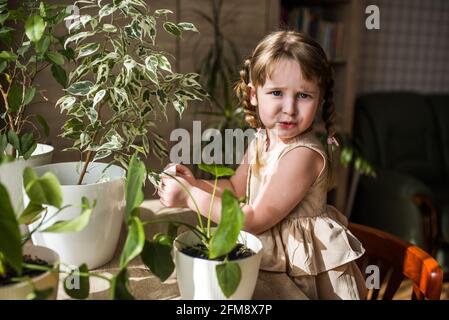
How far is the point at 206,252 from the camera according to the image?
2.40 feet

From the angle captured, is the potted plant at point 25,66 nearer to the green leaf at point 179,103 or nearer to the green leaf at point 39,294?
the green leaf at point 179,103

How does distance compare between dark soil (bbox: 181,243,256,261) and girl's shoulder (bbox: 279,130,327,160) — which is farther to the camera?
girl's shoulder (bbox: 279,130,327,160)

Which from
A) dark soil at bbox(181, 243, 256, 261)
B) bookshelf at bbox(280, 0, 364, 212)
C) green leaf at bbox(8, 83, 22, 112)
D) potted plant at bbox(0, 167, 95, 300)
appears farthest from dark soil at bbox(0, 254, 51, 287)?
bookshelf at bbox(280, 0, 364, 212)

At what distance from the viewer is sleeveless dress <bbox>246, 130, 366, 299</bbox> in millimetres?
904

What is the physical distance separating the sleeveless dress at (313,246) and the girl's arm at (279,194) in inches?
1.0

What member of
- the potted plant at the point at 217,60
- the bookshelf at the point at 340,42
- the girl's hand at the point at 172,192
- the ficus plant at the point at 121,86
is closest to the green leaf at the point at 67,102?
the ficus plant at the point at 121,86

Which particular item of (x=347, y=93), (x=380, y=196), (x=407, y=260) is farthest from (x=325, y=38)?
(x=407, y=260)

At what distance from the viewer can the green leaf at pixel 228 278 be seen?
0.65 metres

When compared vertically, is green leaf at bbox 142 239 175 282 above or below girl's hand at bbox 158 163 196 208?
below

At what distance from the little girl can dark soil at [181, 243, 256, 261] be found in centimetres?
12

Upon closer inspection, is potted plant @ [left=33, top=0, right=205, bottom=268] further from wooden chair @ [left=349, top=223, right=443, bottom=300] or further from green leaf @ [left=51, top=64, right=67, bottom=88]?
wooden chair @ [left=349, top=223, right=443, bottom=300]

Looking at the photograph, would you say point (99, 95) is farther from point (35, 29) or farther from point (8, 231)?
point (8, 231)

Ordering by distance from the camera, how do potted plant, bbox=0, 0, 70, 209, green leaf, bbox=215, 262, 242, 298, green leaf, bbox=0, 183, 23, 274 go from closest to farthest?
1. green leaf, bbox=0, 183, 23, 274
2. green leaf, bbox=215, 262, 242, 298
3. potted plant, bbox=0, 0, 70, 209

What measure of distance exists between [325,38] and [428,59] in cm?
122
